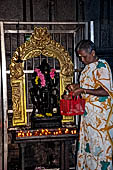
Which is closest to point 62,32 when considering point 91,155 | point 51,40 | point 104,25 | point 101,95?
point 51,40

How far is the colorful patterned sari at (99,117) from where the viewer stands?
350 centimetres

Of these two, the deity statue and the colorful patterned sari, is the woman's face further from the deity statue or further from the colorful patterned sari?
the deity statue

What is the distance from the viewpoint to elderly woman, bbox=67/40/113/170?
3.47 metres

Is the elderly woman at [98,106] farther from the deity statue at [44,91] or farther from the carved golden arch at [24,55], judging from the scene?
the carved golden arch at [24,55]

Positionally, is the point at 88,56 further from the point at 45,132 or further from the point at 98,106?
the point at 45,132

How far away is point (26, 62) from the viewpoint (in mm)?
4781

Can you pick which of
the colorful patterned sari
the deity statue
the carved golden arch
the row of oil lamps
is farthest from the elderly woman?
the carved golden arch

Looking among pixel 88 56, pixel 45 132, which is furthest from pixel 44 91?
pixel 88 56

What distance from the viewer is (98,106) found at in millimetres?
3529

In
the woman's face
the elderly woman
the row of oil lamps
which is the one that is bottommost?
the row of oil lamps

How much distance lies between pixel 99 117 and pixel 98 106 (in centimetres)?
16

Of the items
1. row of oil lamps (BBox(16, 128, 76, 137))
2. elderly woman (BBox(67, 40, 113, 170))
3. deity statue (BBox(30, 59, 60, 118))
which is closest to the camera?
elderly woman (BBox(67, 40, 113, 170))

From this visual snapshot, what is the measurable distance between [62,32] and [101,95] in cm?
174

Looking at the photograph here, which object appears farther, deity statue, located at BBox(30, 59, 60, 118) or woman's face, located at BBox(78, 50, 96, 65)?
deity statue, located at BBox(30, 59, 60, 118)
